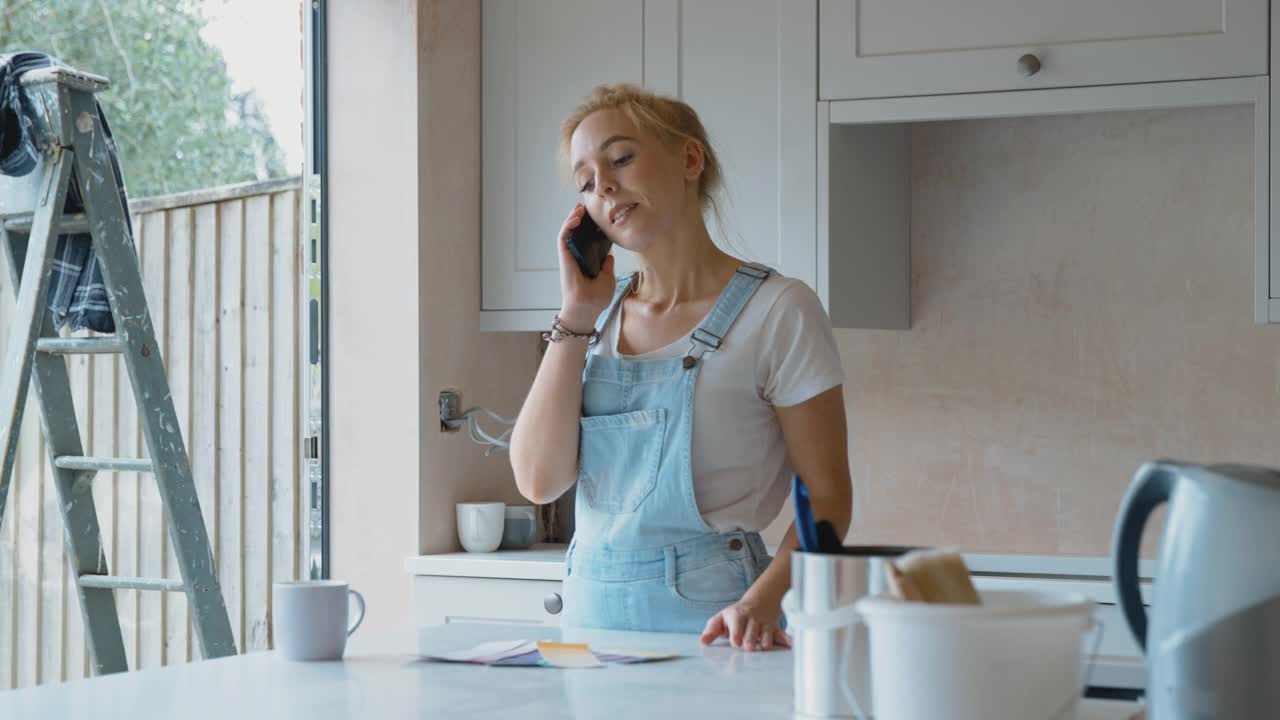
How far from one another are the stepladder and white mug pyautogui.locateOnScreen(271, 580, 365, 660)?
1278mm

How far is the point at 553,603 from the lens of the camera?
110 inches

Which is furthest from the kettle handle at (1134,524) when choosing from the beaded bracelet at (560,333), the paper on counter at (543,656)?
the beaded bracelet at (560,333)

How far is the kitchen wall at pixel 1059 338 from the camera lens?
9.70ft

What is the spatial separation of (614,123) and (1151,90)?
1.26m

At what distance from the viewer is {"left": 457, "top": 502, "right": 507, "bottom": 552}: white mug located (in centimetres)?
304

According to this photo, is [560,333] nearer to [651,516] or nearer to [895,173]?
[651,516]

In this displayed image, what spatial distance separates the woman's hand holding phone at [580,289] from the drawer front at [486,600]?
1.00m

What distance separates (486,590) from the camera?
291 cm

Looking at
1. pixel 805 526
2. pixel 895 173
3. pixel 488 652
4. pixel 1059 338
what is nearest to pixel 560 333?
pixel 488 652

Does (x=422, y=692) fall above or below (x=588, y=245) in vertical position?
below

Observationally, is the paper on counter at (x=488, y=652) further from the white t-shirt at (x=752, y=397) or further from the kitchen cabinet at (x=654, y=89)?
the kitchen cabinet at (x=654, y=89)

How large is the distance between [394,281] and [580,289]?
3.87 ft

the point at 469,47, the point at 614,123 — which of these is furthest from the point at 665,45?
the point at 614,123

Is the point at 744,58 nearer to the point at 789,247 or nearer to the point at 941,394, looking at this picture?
the point at 789,247
